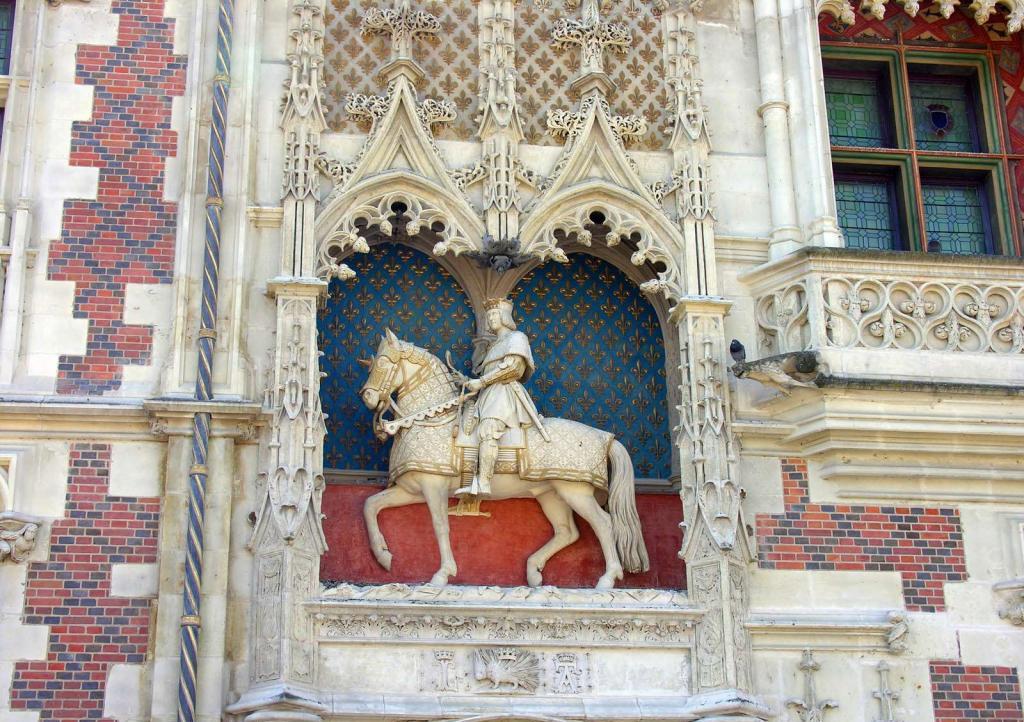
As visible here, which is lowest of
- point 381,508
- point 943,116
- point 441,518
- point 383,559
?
point 383,559

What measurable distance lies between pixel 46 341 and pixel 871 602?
20.5ft

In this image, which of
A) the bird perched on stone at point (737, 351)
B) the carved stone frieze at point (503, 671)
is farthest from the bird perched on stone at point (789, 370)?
the carved stone frieze at point (503, 671)

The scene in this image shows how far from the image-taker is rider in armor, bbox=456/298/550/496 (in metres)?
12.8

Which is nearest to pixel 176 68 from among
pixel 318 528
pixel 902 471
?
pixel 318 528

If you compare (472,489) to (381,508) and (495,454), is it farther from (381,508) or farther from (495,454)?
(381,508)

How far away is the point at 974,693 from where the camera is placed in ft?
41.5

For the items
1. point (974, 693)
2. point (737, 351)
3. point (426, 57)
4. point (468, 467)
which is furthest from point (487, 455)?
point (974, 693)

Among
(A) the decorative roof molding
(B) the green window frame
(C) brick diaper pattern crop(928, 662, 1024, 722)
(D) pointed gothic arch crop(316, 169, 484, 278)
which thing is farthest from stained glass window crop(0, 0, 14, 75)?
(C) brick diaper pattern crop(928, 662, 1024, 722)

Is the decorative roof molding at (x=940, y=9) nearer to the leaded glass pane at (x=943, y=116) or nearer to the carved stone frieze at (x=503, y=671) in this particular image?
the leaded glass pane at (x=943, y=116)

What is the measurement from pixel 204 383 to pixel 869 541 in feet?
16.3

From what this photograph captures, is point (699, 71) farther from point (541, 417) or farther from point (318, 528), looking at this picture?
point (318, 528)

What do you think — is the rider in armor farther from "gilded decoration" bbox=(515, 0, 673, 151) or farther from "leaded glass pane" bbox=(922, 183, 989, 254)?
"leaded glass pane" bbox=(922, 183, 989, 254)

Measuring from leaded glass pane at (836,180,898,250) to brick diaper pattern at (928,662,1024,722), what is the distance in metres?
3.73

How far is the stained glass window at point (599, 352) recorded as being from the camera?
13914mm
